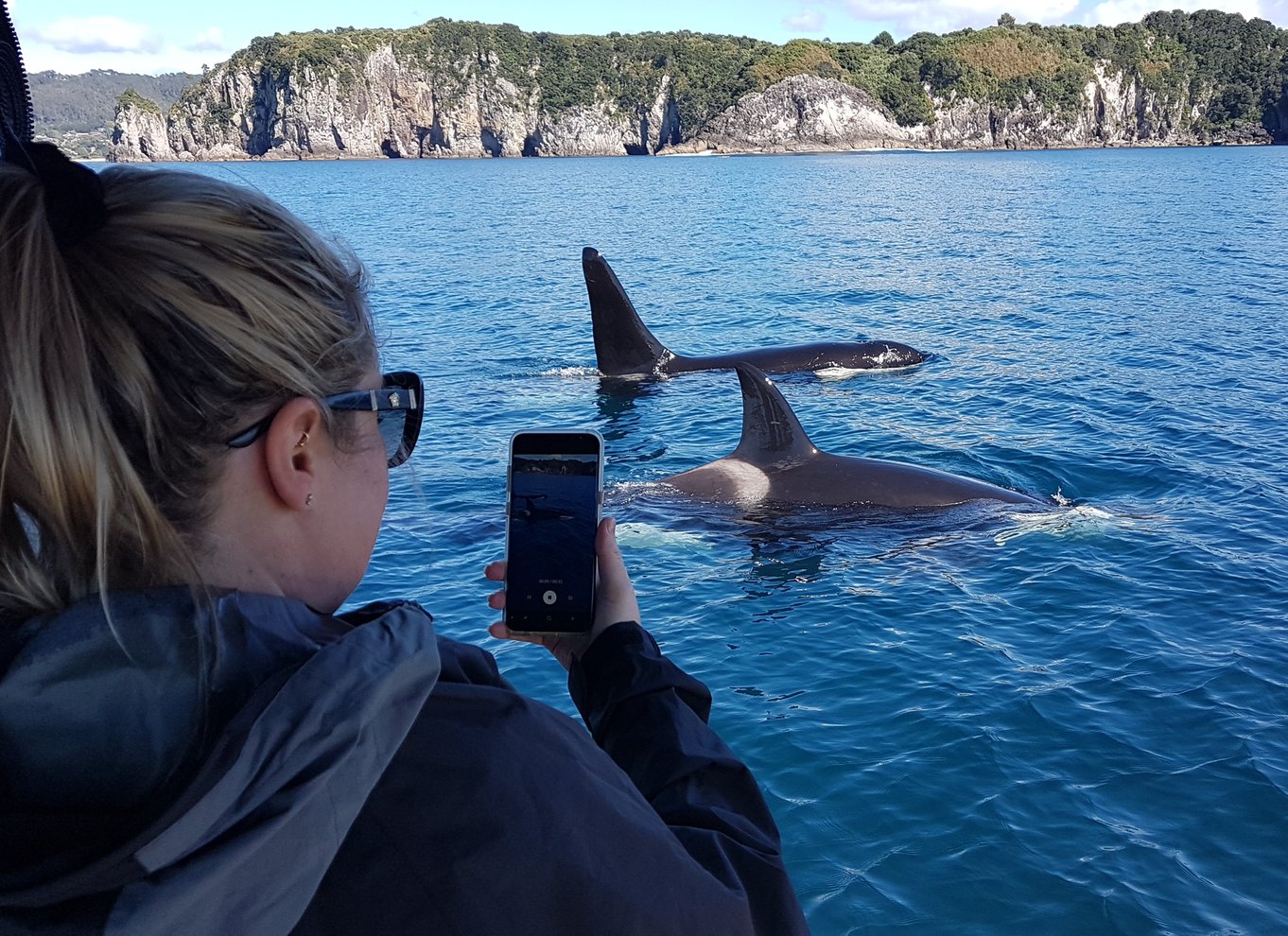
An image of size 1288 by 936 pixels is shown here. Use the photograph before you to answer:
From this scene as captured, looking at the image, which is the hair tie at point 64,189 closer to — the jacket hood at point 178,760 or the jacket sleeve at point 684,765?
the jacket hood at point 178,760

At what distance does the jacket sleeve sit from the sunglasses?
0.53 meters

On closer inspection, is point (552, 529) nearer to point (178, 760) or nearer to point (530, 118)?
point (178, 760)

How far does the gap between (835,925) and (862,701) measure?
7.19 feet

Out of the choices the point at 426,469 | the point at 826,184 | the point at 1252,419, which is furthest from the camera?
the point at 826,184

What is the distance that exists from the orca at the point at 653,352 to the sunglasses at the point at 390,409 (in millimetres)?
13430

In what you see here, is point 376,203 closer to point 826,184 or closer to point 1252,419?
point 826,184

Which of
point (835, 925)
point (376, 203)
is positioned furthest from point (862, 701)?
point (376, 203)

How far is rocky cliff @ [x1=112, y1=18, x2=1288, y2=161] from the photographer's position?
150m

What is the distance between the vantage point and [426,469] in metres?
12.2

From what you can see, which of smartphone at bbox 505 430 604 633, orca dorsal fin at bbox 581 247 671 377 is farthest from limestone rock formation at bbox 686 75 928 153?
smartphone at bbox 505 430 604 633

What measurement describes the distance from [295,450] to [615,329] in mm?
15012

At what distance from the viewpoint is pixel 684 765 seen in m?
1.78

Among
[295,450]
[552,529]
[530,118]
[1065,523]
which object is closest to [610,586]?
[552,529]

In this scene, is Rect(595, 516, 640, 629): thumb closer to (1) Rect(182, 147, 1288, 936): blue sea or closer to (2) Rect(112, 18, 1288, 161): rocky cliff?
(1) Rect(182, 147, 1288, 936): blue sea
